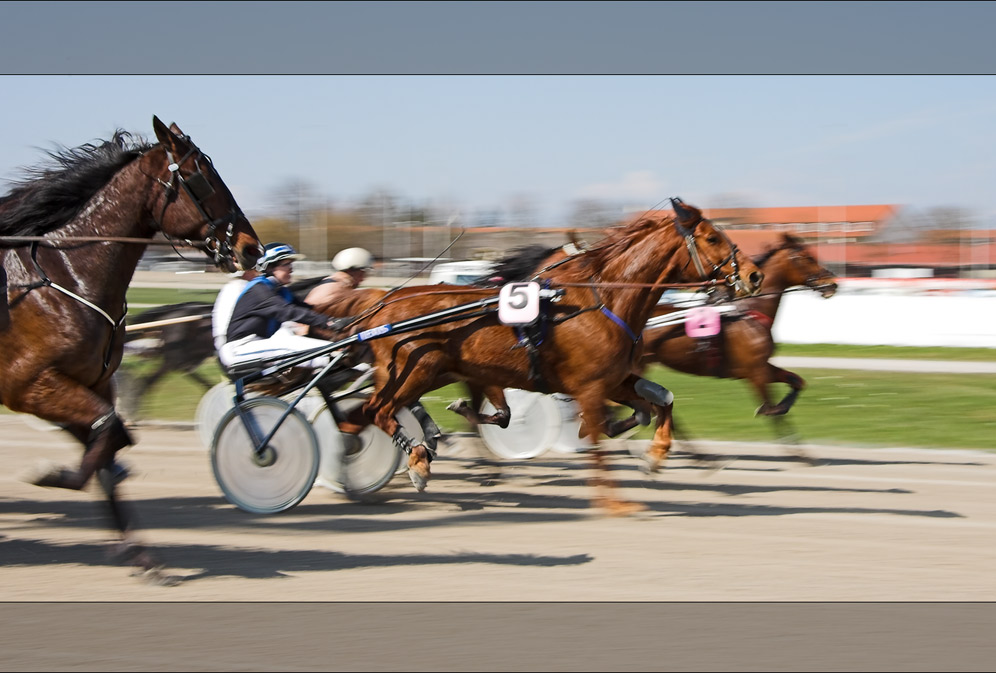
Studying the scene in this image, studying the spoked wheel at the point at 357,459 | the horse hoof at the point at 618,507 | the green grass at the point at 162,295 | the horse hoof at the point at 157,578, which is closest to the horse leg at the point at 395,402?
the spoked wheel at the point at 357,459

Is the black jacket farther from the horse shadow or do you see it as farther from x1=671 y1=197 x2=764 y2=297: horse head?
x1=671 y1=197 x2=764 y2=297: horse head

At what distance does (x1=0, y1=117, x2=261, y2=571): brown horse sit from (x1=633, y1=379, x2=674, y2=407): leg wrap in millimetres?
3538

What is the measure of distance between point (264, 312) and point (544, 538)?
8.19 feet

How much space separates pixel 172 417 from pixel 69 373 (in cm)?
803

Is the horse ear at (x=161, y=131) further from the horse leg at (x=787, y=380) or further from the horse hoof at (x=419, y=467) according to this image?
the horse leg at (x=787, y=380)

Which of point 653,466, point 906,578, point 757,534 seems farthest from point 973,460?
point 906,578

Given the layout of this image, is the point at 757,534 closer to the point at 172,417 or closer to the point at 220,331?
the point at 220,331

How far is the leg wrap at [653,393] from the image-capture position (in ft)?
27.4

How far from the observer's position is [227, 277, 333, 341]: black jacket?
7.63 meters

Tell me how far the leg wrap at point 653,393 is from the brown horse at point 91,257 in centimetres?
354

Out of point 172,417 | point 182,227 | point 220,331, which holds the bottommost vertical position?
point 172,417

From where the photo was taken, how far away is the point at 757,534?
22.0 feet

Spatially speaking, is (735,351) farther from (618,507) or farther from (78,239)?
(78,239)

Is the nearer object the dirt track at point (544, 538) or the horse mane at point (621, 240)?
the dirt track at point (544, 538)
